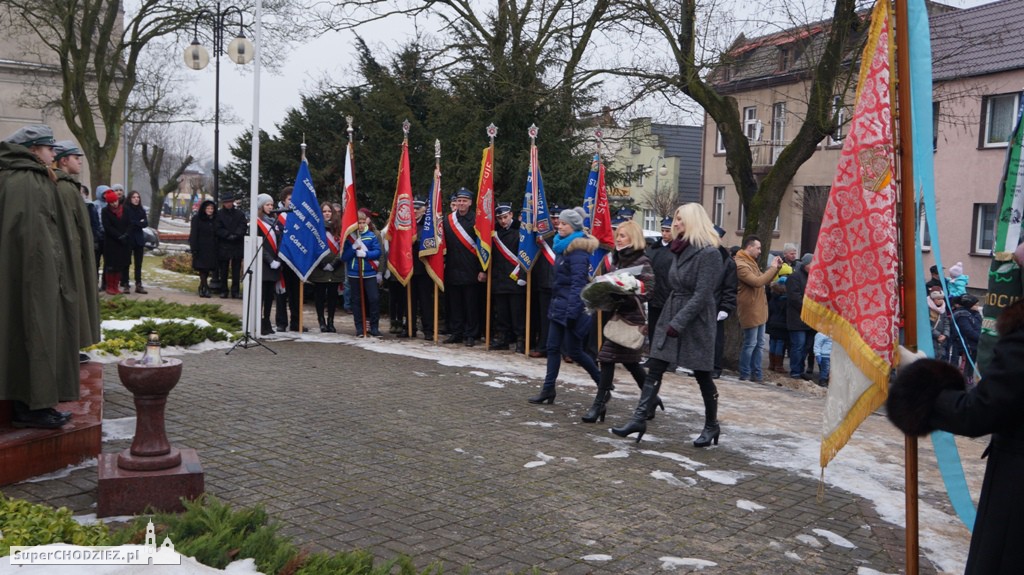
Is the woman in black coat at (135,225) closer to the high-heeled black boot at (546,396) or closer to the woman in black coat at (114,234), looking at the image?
the woman in black coat at (114,234)

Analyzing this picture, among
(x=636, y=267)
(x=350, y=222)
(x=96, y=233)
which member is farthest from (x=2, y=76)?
(x=636, y=267)

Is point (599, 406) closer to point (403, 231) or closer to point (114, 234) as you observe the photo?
point (403, 231)

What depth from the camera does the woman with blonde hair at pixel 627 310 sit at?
810 cm

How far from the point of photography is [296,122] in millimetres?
20312

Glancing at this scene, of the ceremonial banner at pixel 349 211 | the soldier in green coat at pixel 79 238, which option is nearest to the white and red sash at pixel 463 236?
the ceremonial banner at pixel 349 211

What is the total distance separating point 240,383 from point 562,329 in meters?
3.37

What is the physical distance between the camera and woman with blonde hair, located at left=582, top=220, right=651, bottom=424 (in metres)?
8.10

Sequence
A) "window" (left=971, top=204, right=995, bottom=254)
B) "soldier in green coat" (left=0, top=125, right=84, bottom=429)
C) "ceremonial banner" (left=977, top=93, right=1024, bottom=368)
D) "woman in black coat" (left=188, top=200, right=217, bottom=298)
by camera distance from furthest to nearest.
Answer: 1. "window" (left=971, top=204, right=995, bottom=254)
2. "woman in black coat" (left=188, top=200, right=217, bottom=298)
3. "ceremonial banner" (left=977, top=93, right=1024, bottom=368)
4. "soldier in green coat" (left=0, top=125, right=84, bottom=429)

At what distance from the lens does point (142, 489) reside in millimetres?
5094

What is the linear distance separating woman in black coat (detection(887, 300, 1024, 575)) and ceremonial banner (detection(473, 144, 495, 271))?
32.3 ft

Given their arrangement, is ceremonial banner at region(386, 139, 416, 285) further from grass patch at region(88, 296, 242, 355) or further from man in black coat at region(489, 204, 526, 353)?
grass patch at region(88, 296, 242, 355)

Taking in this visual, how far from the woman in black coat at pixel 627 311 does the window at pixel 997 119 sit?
958 inches

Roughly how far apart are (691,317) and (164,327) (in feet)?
23.2

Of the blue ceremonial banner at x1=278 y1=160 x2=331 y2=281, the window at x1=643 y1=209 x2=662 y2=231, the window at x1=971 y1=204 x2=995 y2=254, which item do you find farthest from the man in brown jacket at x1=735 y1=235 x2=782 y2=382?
the window at x1=643 y1=209 x2=662 y2=231
